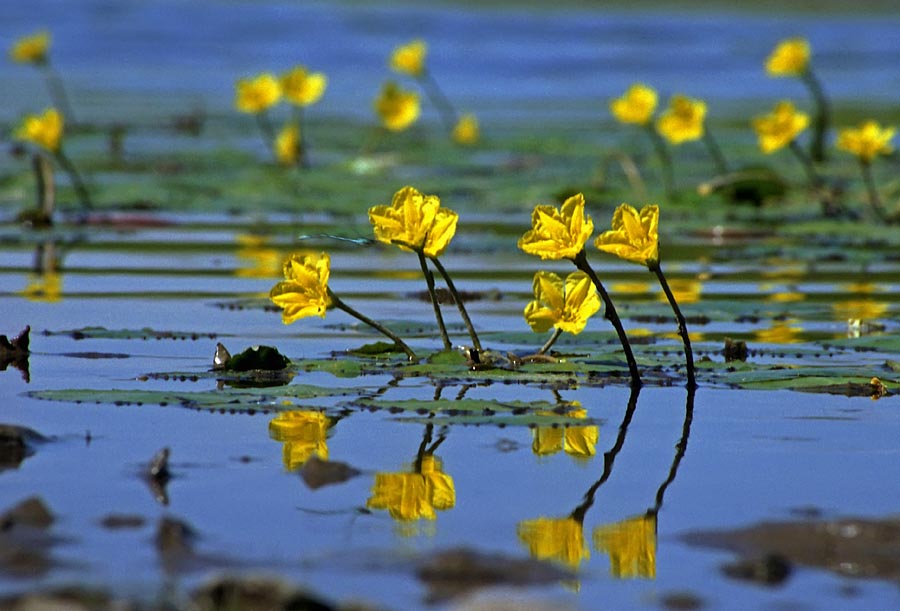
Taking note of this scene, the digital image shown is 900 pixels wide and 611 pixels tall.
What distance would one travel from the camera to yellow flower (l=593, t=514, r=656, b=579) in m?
2.40

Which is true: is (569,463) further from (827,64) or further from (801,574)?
(827,64)

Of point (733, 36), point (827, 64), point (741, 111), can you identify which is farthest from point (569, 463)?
point (733, 36)

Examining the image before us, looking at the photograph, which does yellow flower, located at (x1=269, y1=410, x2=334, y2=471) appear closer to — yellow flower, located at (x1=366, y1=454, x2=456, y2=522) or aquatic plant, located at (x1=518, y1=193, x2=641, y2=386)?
yellow flower, located at (x1=366, y1=454, x2=456, y2=522)

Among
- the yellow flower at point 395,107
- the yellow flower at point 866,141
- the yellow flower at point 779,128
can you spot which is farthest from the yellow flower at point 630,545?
the yellow flower at point 395,107

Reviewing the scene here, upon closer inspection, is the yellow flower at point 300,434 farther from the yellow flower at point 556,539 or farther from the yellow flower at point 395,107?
the yellow flower at point 395,107

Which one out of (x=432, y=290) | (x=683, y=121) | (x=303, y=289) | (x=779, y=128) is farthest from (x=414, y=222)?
(x=683, y=121)

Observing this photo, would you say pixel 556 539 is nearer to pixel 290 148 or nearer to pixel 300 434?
pixel 300 434

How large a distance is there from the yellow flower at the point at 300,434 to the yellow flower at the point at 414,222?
16.8 inches

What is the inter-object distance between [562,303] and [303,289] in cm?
54

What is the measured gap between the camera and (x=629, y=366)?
11.9 feet

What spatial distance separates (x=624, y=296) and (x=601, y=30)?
28.2 metres

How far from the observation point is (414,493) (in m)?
2.80

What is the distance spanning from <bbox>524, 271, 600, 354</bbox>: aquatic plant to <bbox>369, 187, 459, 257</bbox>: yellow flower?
218 mm

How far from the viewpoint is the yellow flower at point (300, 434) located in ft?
9.91
